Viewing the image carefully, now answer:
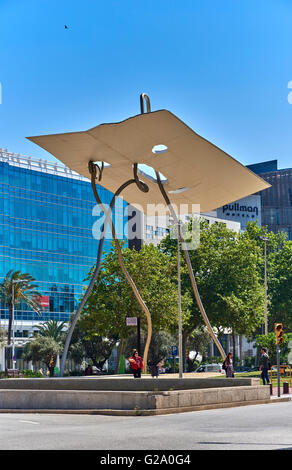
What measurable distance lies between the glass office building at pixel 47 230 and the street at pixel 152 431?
6468 cm

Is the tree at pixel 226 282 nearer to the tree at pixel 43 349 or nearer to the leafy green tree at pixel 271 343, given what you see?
the leafy green tree at pixel 271 343

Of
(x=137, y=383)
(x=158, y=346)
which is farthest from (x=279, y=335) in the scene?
(x=158, y=346)

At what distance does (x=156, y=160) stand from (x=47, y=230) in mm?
62897

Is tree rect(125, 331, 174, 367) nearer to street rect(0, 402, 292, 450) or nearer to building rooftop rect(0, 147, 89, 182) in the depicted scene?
building rooftop rect(0, 147, 89, 182)

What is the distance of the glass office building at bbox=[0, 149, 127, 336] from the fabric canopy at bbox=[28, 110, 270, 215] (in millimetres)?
53426

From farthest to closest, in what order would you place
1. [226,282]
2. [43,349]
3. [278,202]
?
[278,202] → [43,349] → [226,282]

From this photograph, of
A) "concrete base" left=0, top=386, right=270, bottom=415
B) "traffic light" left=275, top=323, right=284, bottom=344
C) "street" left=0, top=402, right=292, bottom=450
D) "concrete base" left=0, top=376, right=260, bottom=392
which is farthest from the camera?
"traffic light" left=275, top=323, right=284, bottom=344

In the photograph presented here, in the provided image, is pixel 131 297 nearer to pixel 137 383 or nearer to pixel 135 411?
pixel 137 383

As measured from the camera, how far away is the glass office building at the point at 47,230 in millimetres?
82375

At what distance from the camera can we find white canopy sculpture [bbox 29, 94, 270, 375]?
23.6 meters

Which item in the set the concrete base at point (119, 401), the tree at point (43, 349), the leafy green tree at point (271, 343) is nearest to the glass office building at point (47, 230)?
the tree at point (43, 349)

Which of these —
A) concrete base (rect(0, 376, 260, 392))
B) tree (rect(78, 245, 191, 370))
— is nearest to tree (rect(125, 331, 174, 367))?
tree (rect(78, 245, 191, 370))

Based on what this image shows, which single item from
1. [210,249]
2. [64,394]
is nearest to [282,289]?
[210,249]

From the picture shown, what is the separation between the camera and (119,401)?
58.5 ft
